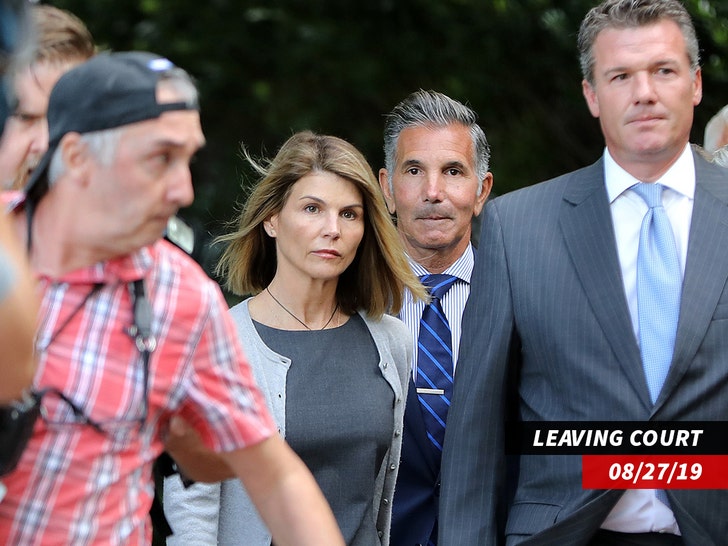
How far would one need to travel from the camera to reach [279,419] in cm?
319

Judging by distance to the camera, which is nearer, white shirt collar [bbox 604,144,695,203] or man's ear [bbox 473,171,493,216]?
white shirt collar [bbox 604,144,695,203]

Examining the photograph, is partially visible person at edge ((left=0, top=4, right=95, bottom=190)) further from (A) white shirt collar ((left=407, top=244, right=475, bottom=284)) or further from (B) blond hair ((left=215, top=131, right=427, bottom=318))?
(A) white shirt collar ((left=407, top=244, right=475, bottom=284))

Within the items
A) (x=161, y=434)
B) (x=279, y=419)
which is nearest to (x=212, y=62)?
(x=279, y=419)

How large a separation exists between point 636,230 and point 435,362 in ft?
2.81

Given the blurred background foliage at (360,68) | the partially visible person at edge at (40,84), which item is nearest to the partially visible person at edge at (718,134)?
the blurred background foliage at (360,68)

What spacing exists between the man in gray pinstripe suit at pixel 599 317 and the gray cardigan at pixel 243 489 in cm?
32

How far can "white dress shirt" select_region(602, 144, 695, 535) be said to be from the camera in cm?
285

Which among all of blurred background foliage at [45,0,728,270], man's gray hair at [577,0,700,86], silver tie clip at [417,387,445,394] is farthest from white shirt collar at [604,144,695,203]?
blurred background foliage at [45,0,728,270]

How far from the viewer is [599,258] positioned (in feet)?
9.71

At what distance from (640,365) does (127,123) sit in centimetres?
149

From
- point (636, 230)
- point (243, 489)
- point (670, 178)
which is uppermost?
point (670, 178)

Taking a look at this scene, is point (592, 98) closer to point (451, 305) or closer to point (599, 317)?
point (599, 317)

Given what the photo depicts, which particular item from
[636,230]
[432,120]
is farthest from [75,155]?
[432,120]

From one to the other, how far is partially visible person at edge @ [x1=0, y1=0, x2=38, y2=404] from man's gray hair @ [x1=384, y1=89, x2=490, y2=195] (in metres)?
2.75
